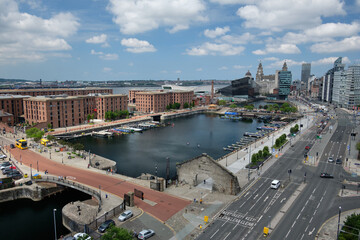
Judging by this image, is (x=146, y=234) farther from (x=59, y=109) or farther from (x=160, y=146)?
(x=59, y=109)

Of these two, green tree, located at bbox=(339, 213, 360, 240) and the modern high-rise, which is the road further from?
the modern high-rise

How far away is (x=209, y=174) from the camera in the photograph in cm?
4359

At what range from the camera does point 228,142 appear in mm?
95500

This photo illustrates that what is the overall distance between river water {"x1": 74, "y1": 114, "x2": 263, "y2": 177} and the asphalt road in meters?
21.7

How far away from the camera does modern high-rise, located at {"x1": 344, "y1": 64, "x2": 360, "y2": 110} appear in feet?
582

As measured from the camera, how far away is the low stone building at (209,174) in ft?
138

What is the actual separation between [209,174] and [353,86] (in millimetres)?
176801

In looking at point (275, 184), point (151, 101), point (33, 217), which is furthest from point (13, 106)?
point (275, 184)

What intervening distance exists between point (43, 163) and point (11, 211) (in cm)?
1539

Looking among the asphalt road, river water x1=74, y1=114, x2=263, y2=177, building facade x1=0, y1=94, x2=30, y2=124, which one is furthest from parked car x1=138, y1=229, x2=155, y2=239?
building facade x1=0, y1=94, x2=30, y2=124

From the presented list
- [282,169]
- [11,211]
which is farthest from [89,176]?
[282,169]

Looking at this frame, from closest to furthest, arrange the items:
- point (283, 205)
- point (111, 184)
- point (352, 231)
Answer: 1. point (352, 231)
2. point (283, 205)
3. point (111, 184)

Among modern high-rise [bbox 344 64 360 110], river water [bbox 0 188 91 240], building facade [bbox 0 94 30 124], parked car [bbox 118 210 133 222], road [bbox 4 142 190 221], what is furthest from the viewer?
modern high-rise [bbox 344 64 360 110]

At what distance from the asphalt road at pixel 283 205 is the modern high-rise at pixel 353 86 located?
14653 cm
